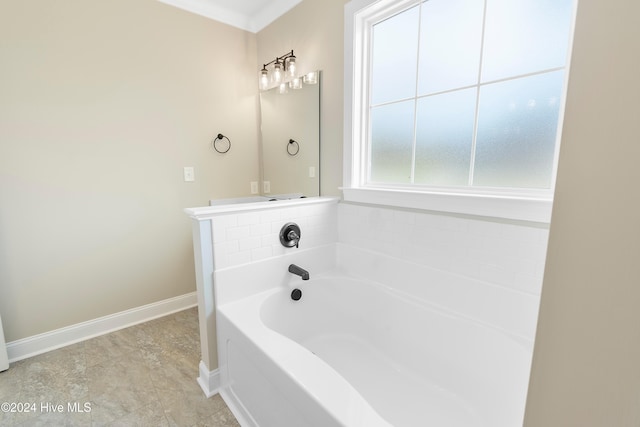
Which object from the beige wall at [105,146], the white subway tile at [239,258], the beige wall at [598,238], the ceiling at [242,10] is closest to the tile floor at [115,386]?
the beige wall at [105,146]

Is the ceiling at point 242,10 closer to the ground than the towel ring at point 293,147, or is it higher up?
higher up

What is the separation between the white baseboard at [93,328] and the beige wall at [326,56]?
163 centimetres

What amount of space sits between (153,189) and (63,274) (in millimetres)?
822

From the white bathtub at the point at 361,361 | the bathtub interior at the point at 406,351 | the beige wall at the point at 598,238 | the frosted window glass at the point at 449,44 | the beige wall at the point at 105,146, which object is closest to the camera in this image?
the beige wall at the point at 598,238

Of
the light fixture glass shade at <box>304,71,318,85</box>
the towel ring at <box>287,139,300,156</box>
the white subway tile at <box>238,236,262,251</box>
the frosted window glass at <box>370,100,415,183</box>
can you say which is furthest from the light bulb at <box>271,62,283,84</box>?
the white subway tile at <box>238,236,262,251</box>

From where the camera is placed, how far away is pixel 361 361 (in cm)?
166

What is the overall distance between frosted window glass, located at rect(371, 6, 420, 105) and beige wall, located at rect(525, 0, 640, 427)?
1.49 m

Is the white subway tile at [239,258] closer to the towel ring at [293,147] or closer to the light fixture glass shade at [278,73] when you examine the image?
the towel ring at [293,147]

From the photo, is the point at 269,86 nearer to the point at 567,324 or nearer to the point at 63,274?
the point at 63,274

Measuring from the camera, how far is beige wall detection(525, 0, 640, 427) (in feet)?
1.07

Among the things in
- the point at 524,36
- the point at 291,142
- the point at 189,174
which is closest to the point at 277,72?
the point at 291,142

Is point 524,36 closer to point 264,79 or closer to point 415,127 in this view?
point 415,127

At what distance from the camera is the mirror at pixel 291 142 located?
2211mm

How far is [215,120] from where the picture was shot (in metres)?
2.53
